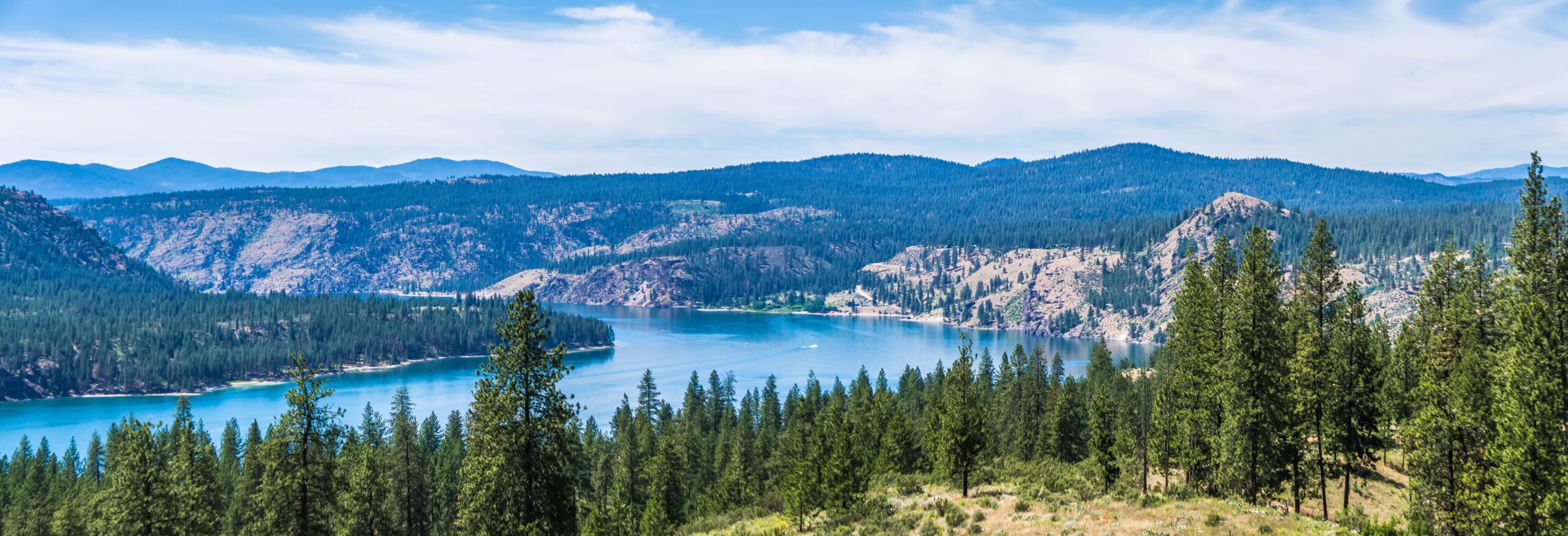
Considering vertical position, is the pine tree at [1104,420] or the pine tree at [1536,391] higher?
the pine tree at [1536,391]

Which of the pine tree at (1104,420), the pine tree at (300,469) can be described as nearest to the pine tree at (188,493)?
the pine tree at (300,469)

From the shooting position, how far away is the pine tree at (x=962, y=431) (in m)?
44.3

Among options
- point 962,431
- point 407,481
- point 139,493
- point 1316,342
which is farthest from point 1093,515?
point 407,481

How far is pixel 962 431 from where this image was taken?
44.6 meters

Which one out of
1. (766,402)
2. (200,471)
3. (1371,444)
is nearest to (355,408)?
(766,402)

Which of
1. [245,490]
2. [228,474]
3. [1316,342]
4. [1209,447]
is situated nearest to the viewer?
[1316,342]

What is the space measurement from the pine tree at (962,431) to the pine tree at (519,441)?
61.2ft

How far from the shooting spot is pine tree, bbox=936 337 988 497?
44.3 meters

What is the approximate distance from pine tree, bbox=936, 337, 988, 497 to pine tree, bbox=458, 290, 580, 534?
18665mm

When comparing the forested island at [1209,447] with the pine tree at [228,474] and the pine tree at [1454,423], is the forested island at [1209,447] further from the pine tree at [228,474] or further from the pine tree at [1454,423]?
the pine tree at [228,474]

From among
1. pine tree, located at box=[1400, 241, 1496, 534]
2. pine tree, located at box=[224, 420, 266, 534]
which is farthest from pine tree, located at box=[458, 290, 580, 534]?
pine tree, located at box=[224, 420, 266, 534]

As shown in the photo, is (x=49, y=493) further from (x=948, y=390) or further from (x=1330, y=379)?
(x=1330, y=379)

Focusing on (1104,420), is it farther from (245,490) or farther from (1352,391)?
(245,490)

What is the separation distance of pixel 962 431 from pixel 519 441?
2102 cm
